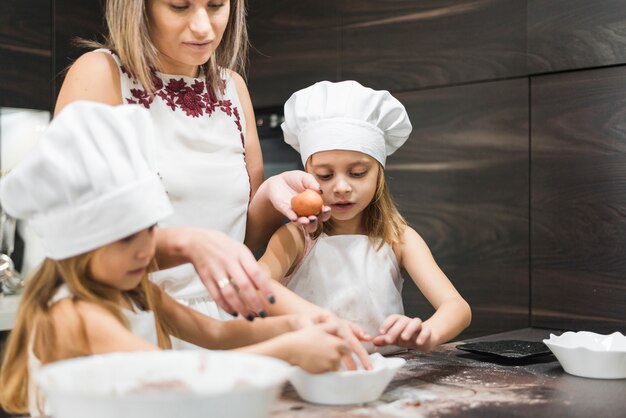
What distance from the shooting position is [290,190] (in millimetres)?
1476

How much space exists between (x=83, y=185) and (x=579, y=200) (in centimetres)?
160

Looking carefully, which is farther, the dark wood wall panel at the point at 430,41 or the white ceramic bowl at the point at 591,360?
the dark wood wall panel at the point at 430,41

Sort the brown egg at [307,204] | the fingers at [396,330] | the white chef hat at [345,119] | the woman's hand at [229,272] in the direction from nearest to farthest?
the woman's hand at [229,272] → the fingers at [396,330] → the brown egg at [307,204] → the white chef hat at [345,119]

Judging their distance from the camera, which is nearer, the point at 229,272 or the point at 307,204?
the point at 229,272

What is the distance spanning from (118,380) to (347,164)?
89 cm

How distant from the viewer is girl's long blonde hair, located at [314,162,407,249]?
A: 5.46 ft

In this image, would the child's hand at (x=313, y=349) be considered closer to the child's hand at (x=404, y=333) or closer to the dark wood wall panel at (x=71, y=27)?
the child's hand at (x=404, y=333)

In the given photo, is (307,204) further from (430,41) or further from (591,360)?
(430,41)

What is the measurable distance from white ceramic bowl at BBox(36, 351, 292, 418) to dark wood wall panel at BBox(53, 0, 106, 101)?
2.15 metres

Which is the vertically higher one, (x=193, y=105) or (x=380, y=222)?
(x=193, y=105)

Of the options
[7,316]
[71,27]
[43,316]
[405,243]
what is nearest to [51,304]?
[43,316]

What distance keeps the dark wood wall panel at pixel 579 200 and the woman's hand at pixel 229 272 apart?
135cm

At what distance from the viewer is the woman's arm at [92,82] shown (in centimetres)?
131

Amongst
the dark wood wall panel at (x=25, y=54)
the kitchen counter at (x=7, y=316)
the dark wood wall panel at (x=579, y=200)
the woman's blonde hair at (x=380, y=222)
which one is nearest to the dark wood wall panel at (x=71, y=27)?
the dark wood wall panel at (x=25, y=54)
